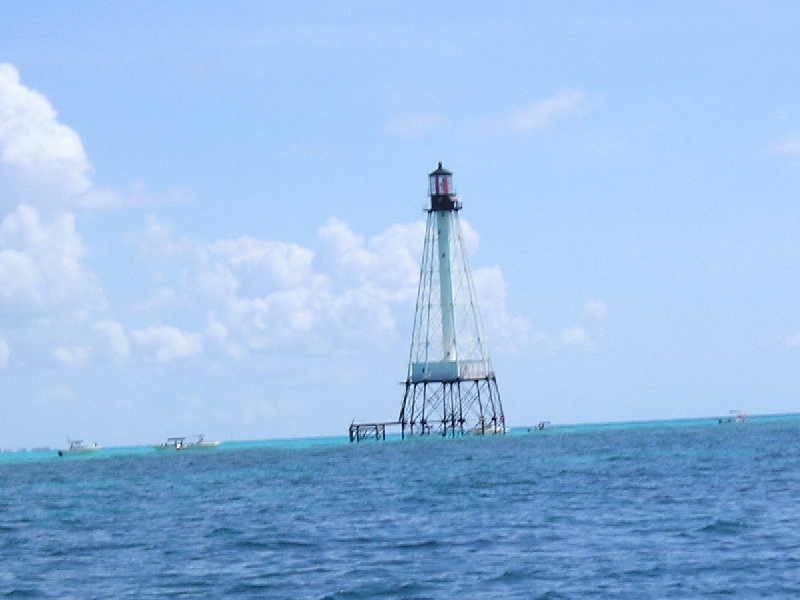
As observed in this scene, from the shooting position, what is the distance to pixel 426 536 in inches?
1574

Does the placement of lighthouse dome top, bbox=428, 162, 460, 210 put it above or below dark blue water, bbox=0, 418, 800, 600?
above

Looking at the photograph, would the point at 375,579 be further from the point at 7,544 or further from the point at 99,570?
the point at 7,544

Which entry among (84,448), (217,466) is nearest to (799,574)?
(217,466)

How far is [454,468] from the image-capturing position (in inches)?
3009

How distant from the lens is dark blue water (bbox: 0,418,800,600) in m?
31.4

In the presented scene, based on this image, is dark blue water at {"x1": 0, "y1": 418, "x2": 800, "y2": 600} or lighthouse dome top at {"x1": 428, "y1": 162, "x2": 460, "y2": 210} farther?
lighthouse dome top at {"x1": 428, "y1": 162, "x2": 460, "y2": 210}

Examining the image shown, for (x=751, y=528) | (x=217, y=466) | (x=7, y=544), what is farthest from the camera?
(x=217, y=466)

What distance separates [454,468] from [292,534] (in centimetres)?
3546

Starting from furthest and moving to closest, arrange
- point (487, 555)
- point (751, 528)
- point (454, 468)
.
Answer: point (454, 468), point (751, 528), point (487, 555)

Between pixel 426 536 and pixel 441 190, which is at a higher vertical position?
pixel 441 190

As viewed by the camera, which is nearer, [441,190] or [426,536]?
[426,536]

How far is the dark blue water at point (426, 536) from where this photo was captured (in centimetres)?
3136

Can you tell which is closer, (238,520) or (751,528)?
(751,528)

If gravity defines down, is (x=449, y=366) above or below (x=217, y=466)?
above
